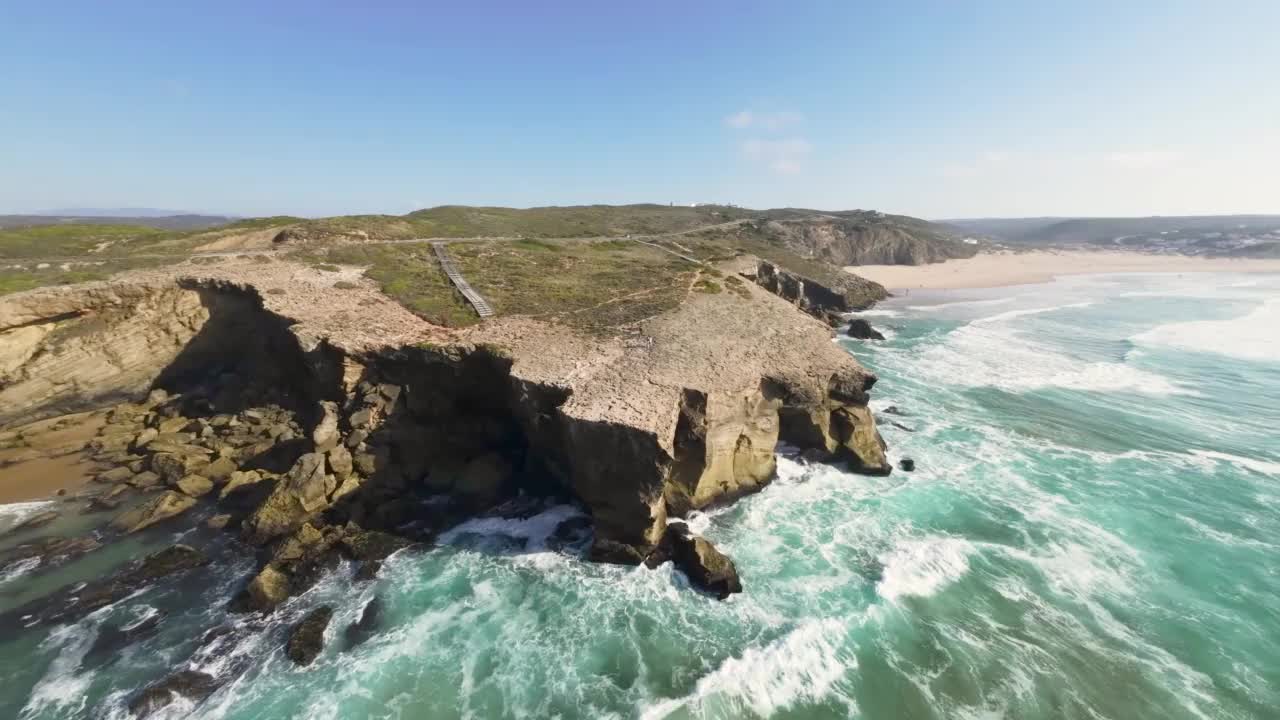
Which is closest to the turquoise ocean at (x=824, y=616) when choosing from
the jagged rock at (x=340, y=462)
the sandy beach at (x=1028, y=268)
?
the jagged rock at (x=340, y=462)

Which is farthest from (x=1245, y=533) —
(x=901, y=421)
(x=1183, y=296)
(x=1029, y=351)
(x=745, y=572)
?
(x=1183, y=296)

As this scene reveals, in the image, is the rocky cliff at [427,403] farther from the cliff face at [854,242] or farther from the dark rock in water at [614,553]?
the cliff face at [854,242]

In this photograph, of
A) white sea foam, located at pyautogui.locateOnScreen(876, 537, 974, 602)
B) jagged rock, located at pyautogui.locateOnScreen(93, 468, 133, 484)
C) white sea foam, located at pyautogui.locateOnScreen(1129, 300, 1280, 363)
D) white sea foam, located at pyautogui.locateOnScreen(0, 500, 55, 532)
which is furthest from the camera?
white sea foam, located at pyautogui.locateOnScreen(1129, 300, 1280, 363)

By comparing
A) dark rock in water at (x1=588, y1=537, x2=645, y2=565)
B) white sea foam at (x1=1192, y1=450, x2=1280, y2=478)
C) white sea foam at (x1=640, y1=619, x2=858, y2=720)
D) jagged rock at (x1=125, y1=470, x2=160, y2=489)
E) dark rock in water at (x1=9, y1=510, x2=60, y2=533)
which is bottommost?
white sea foam at (x1=640, y1=619, x2=858, y2=720)

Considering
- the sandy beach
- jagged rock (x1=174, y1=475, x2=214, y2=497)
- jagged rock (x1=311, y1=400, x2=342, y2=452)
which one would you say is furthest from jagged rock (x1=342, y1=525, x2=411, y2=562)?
the sandy beach

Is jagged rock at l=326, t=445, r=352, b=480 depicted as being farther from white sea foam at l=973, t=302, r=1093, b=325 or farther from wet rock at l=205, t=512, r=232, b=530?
white sea foam at l=973, t=302, r=1093, b=325

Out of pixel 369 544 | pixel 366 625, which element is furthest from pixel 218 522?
pixel 366 625

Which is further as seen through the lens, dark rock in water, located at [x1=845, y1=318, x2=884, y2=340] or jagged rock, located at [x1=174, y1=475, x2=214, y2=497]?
dark rock in water, located at [x1=845, y1=318, x2=884, y2=340]
